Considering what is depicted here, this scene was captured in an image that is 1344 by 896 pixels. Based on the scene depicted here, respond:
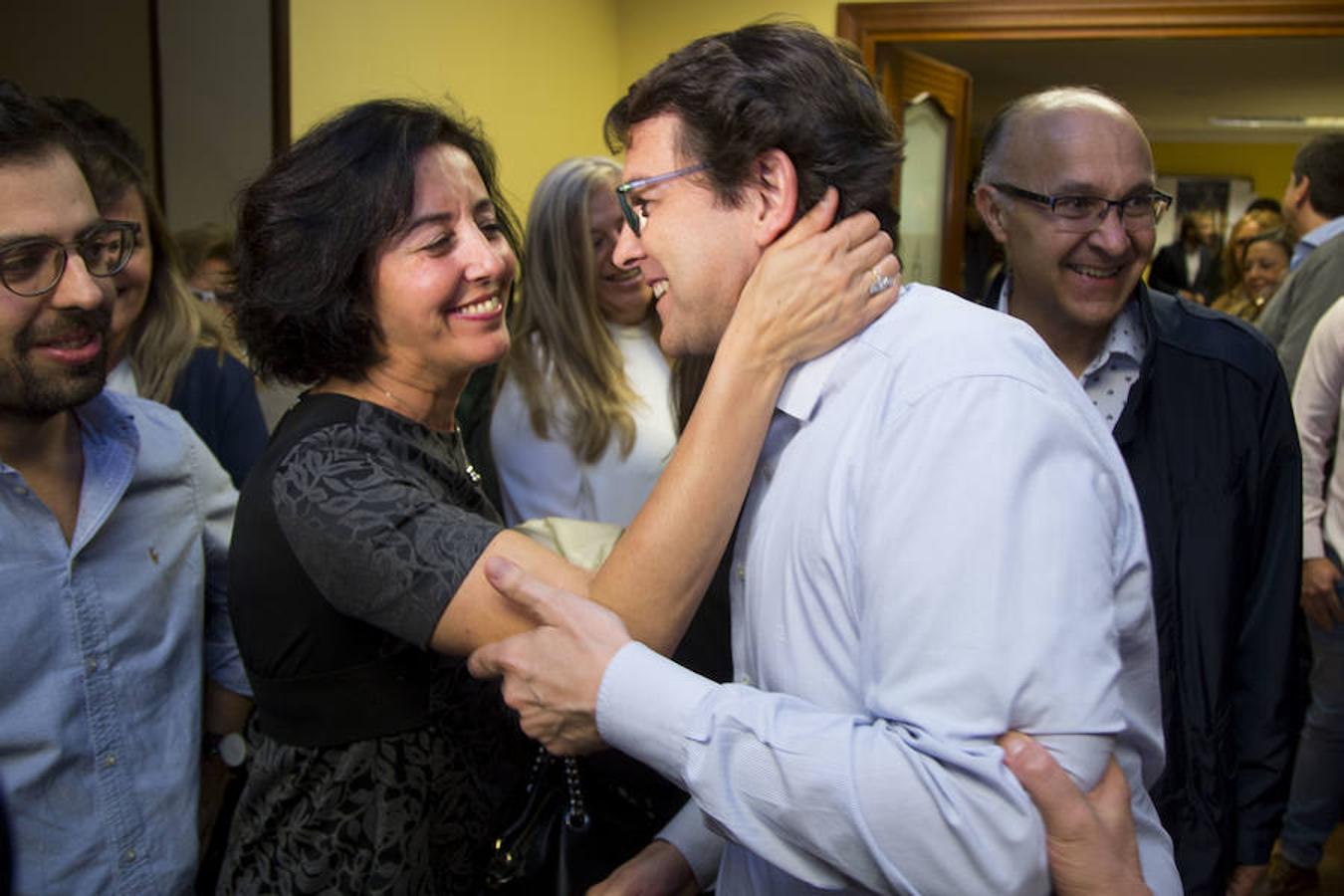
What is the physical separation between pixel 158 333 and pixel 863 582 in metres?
1.77

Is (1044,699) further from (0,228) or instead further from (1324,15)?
(1324,15)

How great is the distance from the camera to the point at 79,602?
1295 millimetres

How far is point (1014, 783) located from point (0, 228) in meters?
1.21

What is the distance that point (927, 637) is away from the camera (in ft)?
2.71

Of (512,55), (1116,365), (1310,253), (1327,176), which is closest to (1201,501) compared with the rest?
(1116,365)

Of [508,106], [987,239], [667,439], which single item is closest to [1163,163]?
[987,239]

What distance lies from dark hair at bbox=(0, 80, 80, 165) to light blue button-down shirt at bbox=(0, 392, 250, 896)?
0.30 metres

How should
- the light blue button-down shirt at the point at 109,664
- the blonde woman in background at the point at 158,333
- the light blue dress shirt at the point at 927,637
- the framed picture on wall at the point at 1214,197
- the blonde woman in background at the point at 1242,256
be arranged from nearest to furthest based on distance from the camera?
the light blue dress shirt at the point at 927,637 → the light blue button-down shirt at the point at 109,664 → the blonde woman in background at the point at 158,333 → the blonde woman in background at the point at 1242,256 → the framed picture on wall at the point at 1214,197

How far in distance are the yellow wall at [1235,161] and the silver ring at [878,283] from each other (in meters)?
A: 13.7

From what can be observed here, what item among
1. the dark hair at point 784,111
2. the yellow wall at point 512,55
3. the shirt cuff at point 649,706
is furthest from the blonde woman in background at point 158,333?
the shirt cuff at point 649,706

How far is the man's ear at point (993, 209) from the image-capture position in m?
1.96

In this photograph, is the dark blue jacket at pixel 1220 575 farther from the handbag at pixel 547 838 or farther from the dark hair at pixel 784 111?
the handbag at pixel 547 838

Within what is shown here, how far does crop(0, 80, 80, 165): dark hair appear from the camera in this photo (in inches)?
50.4

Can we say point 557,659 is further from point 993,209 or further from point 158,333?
point 158,333
